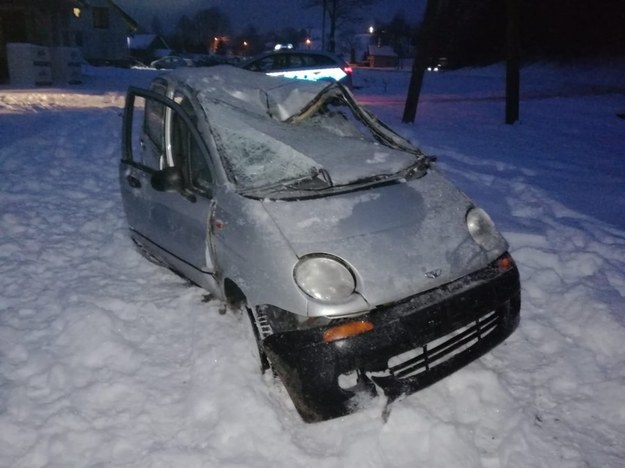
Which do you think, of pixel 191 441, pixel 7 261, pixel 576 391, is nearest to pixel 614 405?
pixel 576 391

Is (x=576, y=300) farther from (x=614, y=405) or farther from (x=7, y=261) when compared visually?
(x=7, y=261)

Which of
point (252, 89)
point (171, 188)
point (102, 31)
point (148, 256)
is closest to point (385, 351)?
point (171, 188)

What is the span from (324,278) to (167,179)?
4.37 ft

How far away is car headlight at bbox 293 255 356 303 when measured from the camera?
271cm

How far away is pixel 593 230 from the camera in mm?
5348

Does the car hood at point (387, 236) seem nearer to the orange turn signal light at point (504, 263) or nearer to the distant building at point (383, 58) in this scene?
the orange turn signal light at point (504, 263)

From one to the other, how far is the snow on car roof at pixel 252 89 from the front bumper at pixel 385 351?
2.03m

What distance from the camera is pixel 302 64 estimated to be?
1617 cm

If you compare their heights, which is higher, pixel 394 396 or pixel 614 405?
pixel 394 396

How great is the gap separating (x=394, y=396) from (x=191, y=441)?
1.10 meters

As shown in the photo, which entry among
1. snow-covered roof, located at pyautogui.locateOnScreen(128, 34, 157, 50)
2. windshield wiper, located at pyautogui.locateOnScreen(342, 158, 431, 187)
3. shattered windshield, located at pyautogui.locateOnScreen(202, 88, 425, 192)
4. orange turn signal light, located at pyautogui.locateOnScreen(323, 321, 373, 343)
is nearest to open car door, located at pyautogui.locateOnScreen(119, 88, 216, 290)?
shattered windshield, located at pyautogui.locateOnScreen(202, 88, 425, 192)

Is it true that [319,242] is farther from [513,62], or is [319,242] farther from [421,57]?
[513,62]

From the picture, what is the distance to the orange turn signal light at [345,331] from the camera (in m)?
2.57

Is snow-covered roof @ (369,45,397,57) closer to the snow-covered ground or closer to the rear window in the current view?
the rear window
